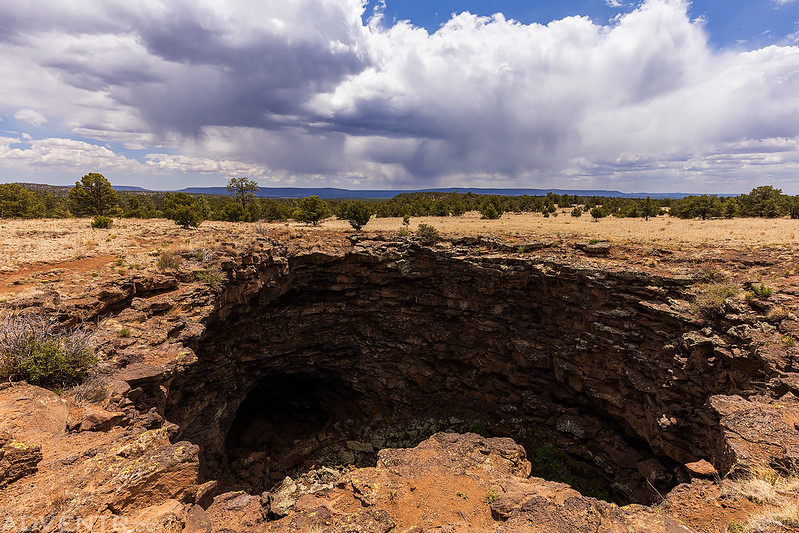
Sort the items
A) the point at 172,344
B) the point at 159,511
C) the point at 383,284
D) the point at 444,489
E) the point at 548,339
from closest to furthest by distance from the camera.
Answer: the point at 159,511, the point at 444,489, the point at 172,344, the point at 548,339, the point at 383,284

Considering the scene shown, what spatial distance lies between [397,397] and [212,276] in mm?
16198

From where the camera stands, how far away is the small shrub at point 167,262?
46.9 ft

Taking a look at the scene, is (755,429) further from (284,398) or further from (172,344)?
(284,398)

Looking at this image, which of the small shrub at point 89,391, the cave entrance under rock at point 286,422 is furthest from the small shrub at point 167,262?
the cave entrance under rock at point 286,422

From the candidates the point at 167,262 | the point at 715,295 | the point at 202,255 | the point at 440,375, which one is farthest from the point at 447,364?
the point at 167,262

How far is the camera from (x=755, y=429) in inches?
309

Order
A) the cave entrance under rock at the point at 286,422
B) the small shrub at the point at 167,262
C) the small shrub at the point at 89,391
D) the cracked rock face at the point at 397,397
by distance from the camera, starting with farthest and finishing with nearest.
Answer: the cave entrance under rock at the point at 286,422, the small shrub at the point at 167,262, the small shrub at the point at 89,391, the cracked rock face at the point at 397,397

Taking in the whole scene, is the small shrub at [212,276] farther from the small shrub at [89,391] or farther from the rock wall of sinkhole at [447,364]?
the small shrub at [89,391]

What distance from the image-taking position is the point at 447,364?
2450 cm

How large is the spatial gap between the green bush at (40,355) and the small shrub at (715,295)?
2146 centimetres

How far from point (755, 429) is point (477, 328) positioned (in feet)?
50.0

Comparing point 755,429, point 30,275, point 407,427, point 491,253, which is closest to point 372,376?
point 407,427

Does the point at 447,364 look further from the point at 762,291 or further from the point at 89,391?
the point at 89,391

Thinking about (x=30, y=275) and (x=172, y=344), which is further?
(x=30, y=275)
